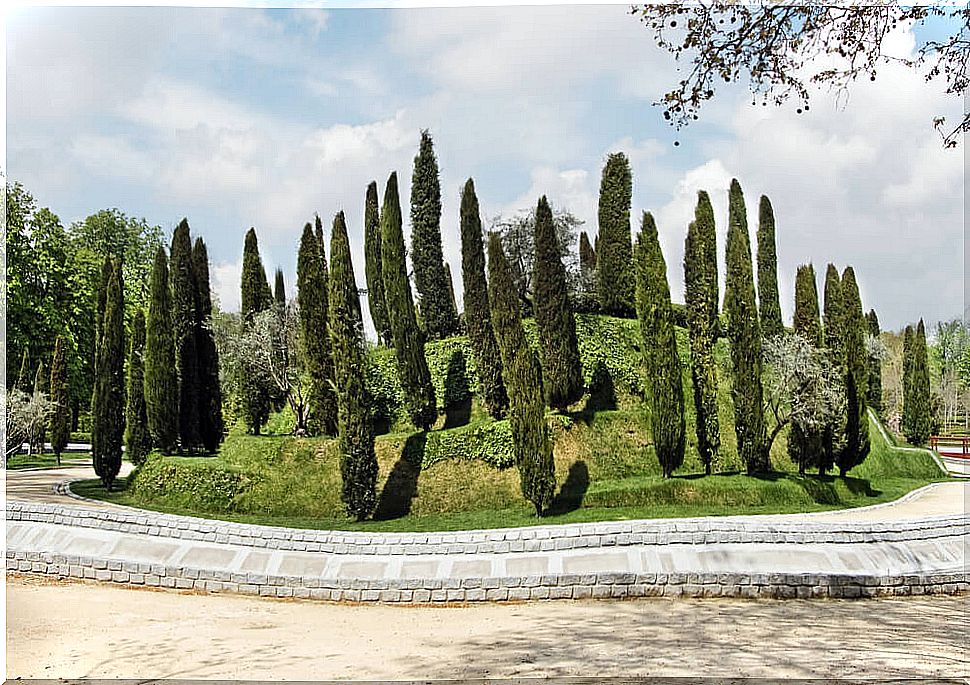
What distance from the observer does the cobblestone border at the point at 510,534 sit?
6.06 m

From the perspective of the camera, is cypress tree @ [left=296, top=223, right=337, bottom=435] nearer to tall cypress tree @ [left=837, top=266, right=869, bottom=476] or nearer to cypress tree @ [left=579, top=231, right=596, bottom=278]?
cypress tree @ [left=579, top=231, right=596, bottom=278]

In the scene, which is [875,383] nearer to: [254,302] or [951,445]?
[951,445]

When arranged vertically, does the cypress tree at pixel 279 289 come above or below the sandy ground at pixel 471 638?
above

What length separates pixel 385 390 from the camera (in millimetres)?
10930

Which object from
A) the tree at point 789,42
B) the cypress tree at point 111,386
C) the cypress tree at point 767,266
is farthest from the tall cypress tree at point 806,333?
the cypress tree at point 111,386

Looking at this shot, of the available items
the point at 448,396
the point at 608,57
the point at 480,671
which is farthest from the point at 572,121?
the point at 480,671

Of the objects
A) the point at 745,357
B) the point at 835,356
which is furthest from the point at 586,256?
the point at 745,357

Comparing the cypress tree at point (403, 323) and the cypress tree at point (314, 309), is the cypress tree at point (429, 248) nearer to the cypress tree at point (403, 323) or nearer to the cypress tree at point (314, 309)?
the cypress tree at point (403, 323)

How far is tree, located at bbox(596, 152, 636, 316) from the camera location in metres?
11.3

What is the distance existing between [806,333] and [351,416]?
630cm

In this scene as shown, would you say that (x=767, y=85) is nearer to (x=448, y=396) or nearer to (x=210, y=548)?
(x=210, y=548)

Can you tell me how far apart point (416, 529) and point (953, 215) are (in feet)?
19.2

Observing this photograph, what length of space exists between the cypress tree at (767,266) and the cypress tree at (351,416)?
8.50 metres

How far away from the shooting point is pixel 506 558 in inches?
242
